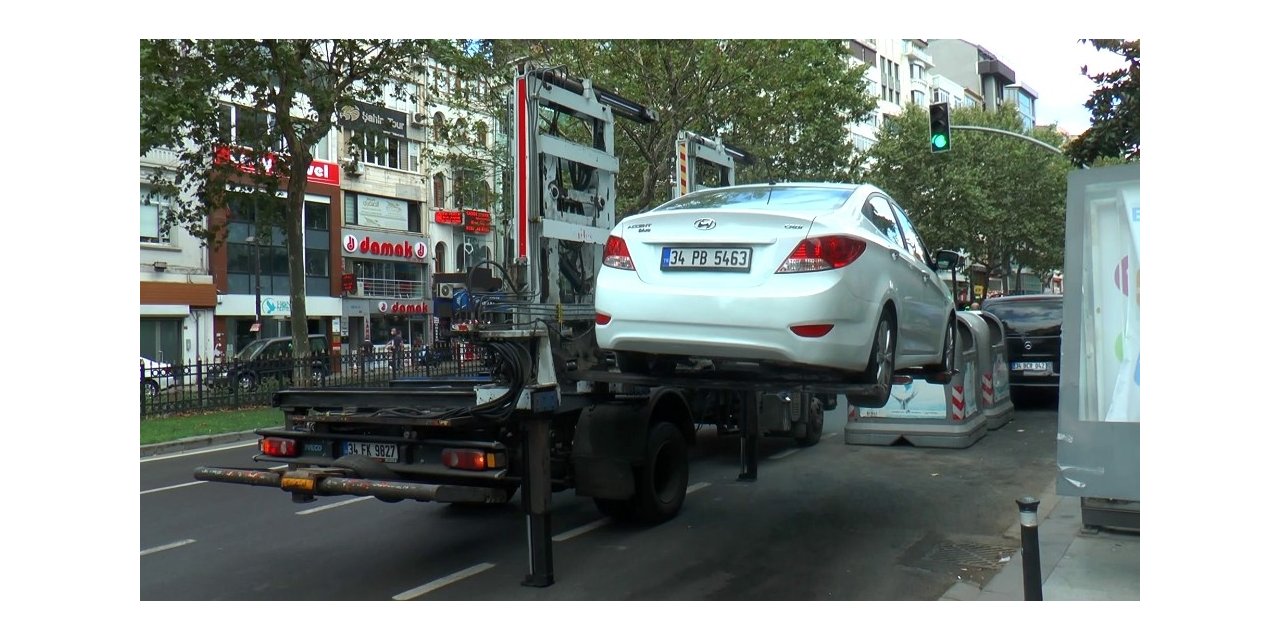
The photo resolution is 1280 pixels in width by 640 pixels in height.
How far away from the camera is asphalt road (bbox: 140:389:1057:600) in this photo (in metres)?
6.17

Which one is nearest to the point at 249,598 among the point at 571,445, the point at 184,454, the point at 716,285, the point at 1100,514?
the point at 571,445

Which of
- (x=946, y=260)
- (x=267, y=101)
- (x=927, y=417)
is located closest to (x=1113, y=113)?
(x=927, y=417)

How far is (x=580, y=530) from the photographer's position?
25.3 ft

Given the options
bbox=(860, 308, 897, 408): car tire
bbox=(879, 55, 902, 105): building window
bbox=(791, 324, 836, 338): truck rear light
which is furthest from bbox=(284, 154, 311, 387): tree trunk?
bbox=(879, 55, 902, 105): building window

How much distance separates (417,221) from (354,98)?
25.1 m

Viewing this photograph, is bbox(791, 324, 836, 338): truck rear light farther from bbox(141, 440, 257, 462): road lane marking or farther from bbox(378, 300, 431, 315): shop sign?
bbox(378, 300, 431, 315): shop sign

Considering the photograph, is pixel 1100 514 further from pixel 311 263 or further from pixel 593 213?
pixel 311 263

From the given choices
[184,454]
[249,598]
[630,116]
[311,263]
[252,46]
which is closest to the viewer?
[249,598]

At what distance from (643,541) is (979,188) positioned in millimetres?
32881

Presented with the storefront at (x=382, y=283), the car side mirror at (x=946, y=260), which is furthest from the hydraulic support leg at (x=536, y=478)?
the storefront at (x=382, y=283)

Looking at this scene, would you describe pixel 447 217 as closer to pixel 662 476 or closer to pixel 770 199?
pixel 662 476

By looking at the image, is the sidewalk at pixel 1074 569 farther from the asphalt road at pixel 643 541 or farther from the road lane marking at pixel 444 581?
the road lane marking at pixel 444 581

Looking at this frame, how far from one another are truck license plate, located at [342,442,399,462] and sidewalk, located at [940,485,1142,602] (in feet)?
11.1

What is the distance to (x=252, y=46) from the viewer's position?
16922 millimetres
